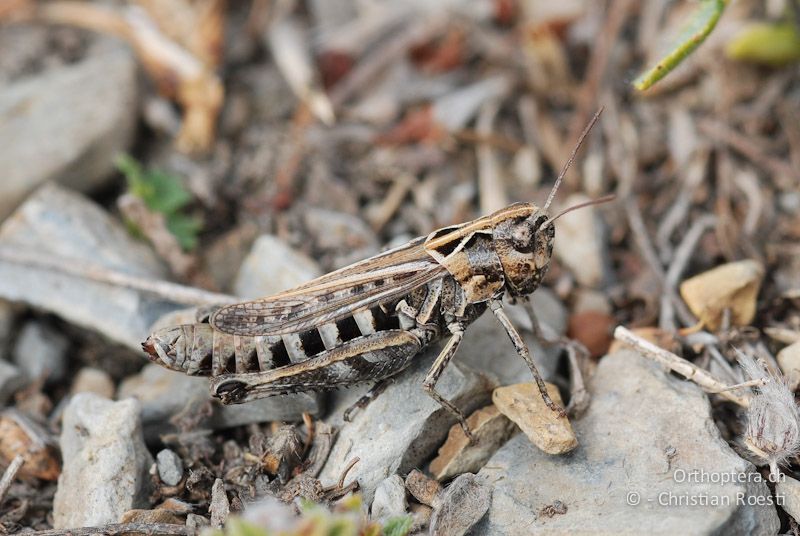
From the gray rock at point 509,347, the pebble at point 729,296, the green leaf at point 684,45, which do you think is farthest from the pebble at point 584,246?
the green leaf at point 684,45

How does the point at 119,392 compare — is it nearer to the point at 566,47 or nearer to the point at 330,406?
the point at 330,406

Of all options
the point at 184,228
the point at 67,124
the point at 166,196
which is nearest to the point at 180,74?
the point at 67,124

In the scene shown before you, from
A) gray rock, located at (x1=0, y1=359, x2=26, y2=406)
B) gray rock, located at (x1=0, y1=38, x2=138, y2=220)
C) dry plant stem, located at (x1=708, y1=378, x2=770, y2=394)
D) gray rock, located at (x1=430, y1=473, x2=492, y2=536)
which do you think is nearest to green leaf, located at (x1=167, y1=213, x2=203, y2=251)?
gray rock, located at (x1=0, y1=38, x2=138, y2=220)

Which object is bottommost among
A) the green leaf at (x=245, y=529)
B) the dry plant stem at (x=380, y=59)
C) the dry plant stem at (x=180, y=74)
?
the green leaf at (x=245, y=529)

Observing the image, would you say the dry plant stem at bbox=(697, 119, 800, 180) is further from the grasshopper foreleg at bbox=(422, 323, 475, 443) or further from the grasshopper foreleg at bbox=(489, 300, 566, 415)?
the grasshopper foreleg at bbox=(422, 323, 475, 443)

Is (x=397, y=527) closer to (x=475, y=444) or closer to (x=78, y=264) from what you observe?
(x=475, y=444)

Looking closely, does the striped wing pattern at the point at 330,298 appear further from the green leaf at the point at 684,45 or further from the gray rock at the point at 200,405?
the green leaf at the point at 684,45
